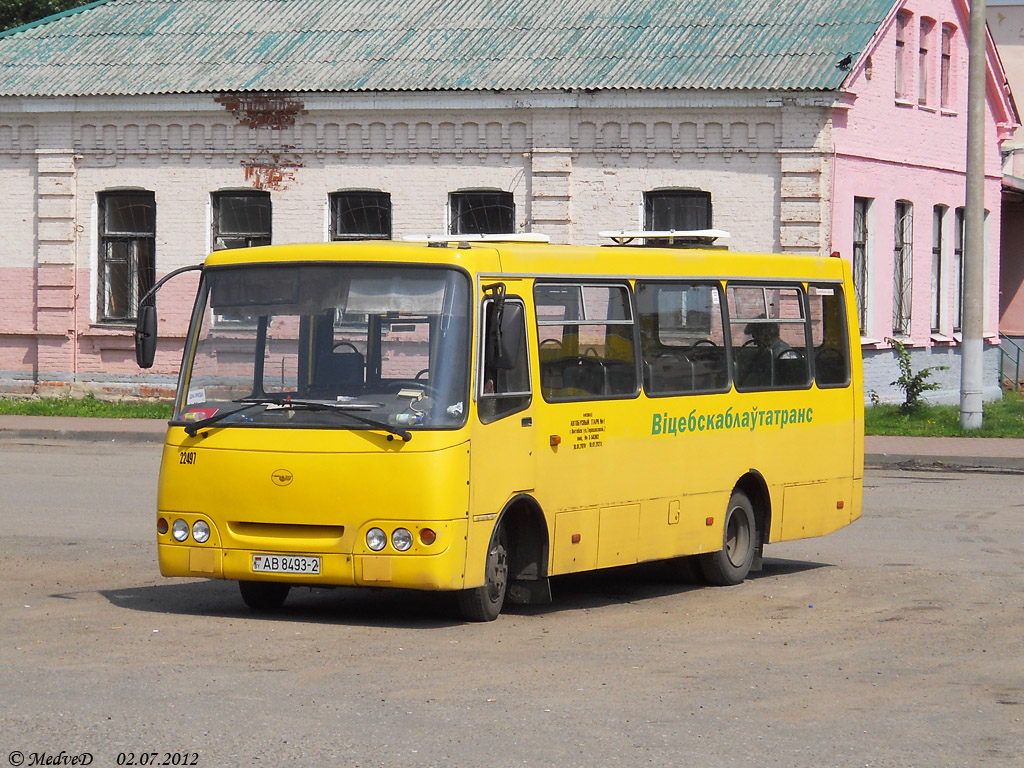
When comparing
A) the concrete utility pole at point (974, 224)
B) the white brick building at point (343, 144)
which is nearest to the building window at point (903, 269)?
the white brick building at point (343, 144)

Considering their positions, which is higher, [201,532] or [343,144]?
[343,144]

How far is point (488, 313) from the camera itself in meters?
10.4

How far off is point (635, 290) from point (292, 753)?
18.5 feet

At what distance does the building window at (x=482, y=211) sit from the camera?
28109 millimetres

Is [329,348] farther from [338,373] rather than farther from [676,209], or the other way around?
[676,209]

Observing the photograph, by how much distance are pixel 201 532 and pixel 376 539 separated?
1100 millimetres

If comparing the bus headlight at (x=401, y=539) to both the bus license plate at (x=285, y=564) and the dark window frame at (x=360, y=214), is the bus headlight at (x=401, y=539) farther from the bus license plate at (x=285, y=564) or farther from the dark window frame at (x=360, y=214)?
the dark window frame at (x=360, y=214)

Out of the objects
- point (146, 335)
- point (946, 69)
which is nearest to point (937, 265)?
point (946, 69)

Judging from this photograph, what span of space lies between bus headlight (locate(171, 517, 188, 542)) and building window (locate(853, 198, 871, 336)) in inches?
747

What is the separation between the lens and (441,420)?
33.1 feet

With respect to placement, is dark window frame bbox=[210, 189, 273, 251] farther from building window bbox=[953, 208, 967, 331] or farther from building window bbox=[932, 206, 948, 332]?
building window bbox=[953, 208, 967, 331]

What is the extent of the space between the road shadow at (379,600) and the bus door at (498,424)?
28.6 inches

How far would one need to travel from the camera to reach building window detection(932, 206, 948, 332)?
3125 cm

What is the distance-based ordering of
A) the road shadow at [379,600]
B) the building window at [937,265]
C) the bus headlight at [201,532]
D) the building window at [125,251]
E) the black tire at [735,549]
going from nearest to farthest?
the bus headlight at [201,532], the road shadow at [379,600], the black tire at [735,549], the building window at [125,251], the building window at [937,265]
